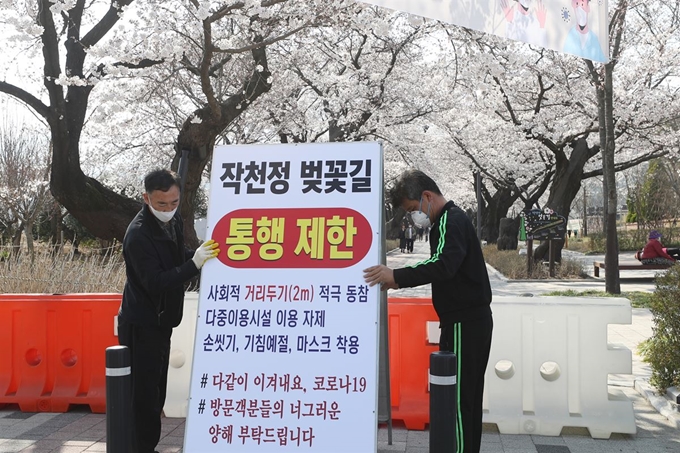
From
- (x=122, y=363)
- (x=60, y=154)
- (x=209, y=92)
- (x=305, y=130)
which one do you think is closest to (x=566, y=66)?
(x=305, y=130)

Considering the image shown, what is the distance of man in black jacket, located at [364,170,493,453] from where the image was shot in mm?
3965

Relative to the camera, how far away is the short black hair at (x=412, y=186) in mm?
4141

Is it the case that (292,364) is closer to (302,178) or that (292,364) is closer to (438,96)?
(302,178)

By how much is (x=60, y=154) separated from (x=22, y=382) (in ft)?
18.3

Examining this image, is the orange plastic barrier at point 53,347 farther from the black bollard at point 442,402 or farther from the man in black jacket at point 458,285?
the black bollard at point 442,402

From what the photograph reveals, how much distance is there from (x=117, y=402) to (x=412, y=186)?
6.44 feet

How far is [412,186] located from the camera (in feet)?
13.6

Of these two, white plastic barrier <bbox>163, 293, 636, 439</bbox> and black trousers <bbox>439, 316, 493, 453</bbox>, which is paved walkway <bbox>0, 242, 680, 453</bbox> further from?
black trousers <bbox>439, 316, 493, 453</bbox>

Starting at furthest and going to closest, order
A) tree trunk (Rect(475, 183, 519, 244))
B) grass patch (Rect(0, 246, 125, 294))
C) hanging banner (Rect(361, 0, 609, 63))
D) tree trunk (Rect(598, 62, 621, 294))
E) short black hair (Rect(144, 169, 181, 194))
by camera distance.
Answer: tree trunk (Rect(475, 183, 519, 244)), tree trunk (Rect(598, 62, 621, 294)), grass patch (Rect(0, 246, 125, 294)), hanging banner (Rect(361, 0, 609, 63)), short black hair (Rect(144, 169, 181, 194))

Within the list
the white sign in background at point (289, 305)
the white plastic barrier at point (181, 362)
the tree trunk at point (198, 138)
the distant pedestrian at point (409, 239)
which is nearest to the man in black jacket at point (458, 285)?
the white sign in background at point (289, 305)

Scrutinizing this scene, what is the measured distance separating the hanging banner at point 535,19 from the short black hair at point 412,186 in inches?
53.7

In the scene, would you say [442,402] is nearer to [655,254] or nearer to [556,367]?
[556,367]

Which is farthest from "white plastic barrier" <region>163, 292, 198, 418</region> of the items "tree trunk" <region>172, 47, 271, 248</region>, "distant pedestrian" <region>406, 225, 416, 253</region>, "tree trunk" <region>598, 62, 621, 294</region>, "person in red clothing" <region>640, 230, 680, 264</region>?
"distant pedestrian" <region>406, 225, 416, 253</region>

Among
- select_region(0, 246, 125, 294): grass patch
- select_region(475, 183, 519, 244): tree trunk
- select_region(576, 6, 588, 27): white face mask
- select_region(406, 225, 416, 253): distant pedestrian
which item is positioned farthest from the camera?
select_region(406, 225, 416, 253): distant pedestrian
